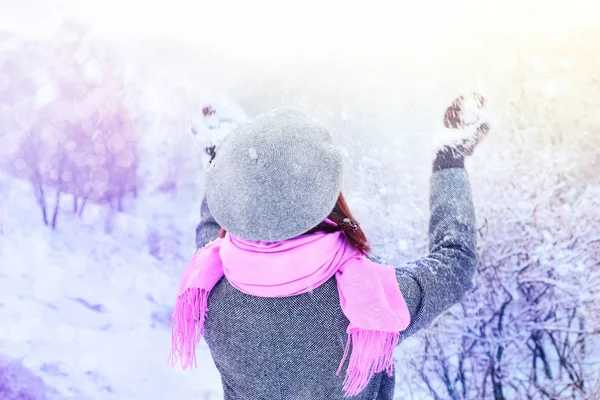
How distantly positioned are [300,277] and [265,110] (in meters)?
0.65

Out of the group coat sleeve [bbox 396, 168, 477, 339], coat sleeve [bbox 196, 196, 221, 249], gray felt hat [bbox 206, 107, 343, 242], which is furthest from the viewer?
coat sleeve [bbox 196, 196, 221, 249]

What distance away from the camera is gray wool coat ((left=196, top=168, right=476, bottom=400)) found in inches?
31.3

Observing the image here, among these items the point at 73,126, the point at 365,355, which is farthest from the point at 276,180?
the point at 73,126

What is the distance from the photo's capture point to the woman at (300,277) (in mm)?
721

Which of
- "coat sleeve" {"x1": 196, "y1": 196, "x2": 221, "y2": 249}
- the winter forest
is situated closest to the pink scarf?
"coat sleeve" {"x1": 196, "y1": 196, "x2": 221, "y2": 249}

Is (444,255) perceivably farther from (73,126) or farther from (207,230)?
(73,126)

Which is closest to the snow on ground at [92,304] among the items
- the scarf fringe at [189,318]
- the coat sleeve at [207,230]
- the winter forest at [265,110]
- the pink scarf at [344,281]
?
the winter forest at [265,110]

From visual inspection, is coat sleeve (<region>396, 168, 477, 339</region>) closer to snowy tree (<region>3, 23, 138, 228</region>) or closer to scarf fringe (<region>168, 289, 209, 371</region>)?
scarf fringe (<region>168, 289, 209, 371</region>)

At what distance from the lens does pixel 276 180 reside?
0.71 m

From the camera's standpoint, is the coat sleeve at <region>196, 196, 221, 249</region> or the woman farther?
the coat sleeve at <region>196, 196, 221, 249</region>

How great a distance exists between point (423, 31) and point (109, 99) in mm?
800

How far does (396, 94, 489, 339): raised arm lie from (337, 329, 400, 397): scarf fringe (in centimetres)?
5

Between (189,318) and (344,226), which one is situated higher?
(344,226)

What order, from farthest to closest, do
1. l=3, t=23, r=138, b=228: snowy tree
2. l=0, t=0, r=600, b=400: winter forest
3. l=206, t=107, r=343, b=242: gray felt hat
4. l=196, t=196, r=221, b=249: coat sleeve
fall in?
l=3, t=23, r=138, b=228: snowy tree
l=0, t=0, r=600, b=400: winter forest
l=196, t=196, r=221, b=249: coat sleeve
l=206, t=107, r=343, b=242: gray felt hat
